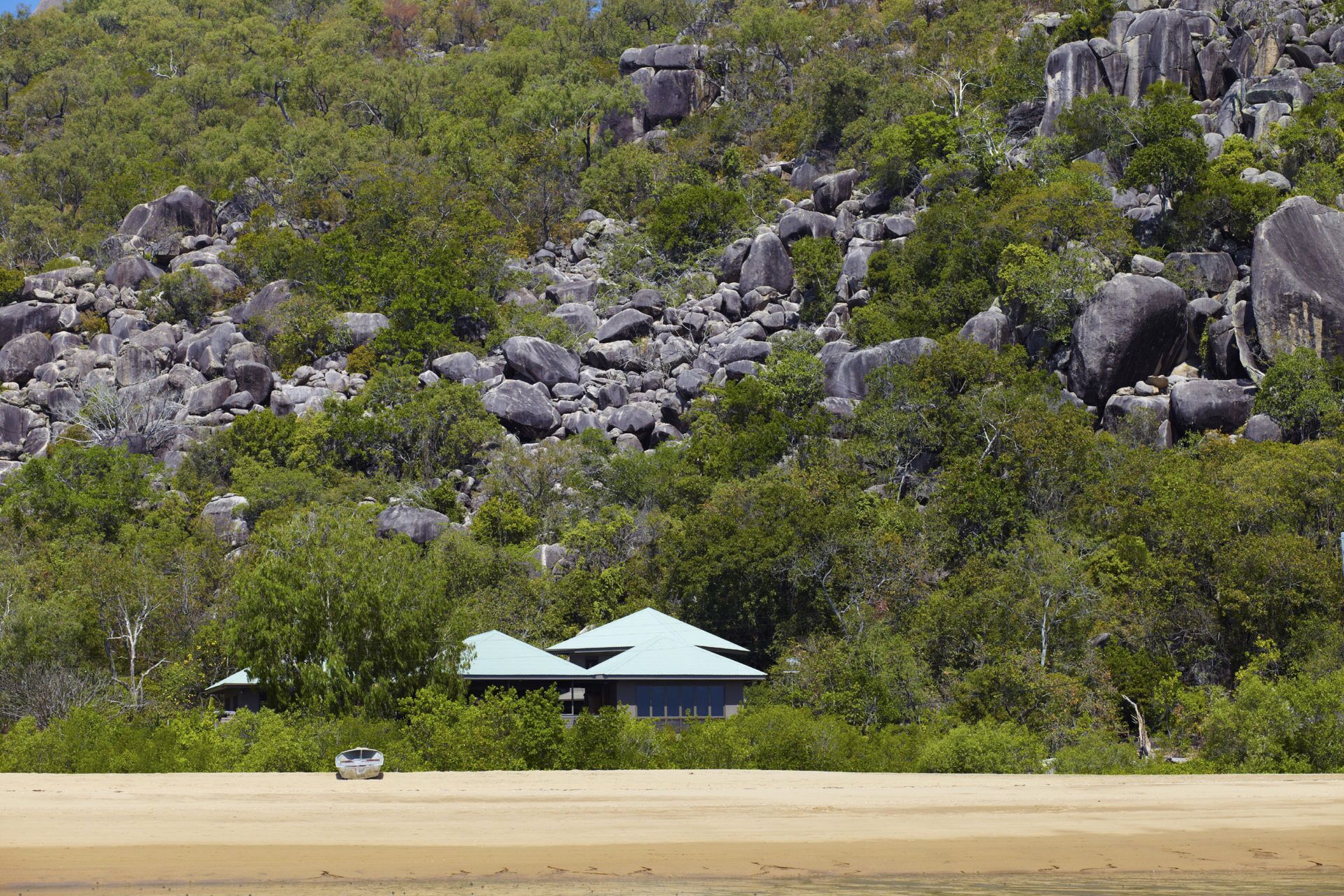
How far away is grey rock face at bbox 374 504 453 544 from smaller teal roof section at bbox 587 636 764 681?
20.0 meters

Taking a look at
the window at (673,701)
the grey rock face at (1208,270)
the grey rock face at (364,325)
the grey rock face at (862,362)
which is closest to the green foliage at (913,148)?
the grey rock face at (862,362)

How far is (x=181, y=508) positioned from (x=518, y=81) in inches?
2286

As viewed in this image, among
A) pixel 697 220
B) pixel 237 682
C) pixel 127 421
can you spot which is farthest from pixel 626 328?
pixel 237 682

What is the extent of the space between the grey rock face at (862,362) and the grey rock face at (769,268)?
48.0 feet

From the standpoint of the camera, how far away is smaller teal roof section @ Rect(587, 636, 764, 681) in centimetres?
3753

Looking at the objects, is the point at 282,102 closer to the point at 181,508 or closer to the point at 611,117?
the point at 611,117

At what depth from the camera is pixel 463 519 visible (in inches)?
2404

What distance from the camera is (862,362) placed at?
6275 centimetres

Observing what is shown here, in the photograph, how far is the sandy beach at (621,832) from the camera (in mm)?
14836

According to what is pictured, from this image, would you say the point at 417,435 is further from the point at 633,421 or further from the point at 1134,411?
the point at 1134,411

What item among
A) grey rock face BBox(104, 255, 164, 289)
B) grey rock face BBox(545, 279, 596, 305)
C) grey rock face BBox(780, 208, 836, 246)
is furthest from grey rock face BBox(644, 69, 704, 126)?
grey rock face BBox(104, 255, 164, 289)

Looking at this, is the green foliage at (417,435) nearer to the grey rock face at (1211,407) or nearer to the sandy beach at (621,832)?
the grey rock face at (1211,407)

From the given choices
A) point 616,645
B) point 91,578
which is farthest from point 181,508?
point 616,645

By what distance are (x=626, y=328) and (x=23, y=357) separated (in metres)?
35.9
